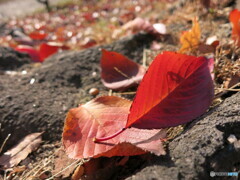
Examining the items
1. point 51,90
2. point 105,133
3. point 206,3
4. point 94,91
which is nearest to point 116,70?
point 94,91

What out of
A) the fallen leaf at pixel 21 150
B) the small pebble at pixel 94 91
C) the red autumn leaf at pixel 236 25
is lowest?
the fallen leaf at pixel 21 150

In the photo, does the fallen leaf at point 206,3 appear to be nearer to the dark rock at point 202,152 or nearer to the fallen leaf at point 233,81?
the fallen leaf at point 233,81

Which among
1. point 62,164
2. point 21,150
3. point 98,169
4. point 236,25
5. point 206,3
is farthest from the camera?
point 206,3

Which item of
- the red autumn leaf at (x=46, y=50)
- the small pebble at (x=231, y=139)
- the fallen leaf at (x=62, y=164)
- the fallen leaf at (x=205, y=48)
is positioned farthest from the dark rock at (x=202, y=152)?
the red autumn leaf at (x=46, y=50)

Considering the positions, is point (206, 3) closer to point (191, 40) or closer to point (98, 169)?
point (191, 40)

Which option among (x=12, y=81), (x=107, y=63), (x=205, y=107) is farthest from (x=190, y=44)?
(x=12, y=81)

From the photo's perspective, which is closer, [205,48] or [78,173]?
[78,173]
